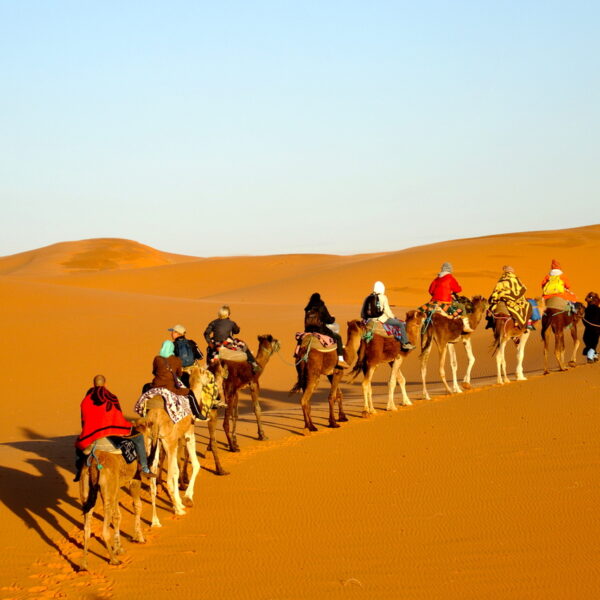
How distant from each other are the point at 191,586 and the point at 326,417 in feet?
33.0

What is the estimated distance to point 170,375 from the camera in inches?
487

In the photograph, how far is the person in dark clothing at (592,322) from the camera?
2383 cm

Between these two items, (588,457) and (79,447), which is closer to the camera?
(79,447)

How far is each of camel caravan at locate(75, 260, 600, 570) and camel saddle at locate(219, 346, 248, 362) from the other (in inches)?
0.6

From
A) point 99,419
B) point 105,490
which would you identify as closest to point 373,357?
point 99,419

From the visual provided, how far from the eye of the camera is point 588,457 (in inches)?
508

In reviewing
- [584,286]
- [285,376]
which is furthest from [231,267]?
[285,376]

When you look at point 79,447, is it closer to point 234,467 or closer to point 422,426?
point 234,467

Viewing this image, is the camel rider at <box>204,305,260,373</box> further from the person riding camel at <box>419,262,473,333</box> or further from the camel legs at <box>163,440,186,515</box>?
the person riding camel at <box>419,262,473,333</box>

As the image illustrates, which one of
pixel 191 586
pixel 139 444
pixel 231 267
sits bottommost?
pixel 191 586

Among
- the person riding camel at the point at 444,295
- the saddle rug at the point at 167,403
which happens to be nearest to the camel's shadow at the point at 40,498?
the saddle rug at the point at 167,403

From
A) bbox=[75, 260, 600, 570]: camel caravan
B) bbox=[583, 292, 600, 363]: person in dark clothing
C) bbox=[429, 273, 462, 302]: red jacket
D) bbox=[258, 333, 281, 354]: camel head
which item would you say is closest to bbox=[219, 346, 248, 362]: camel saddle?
bbox=[75, 260, 600, 570]: camel caravan

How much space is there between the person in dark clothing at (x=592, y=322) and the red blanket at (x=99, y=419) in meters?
16.0

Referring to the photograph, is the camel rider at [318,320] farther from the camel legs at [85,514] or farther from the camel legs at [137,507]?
the camel legs at [85,514]
